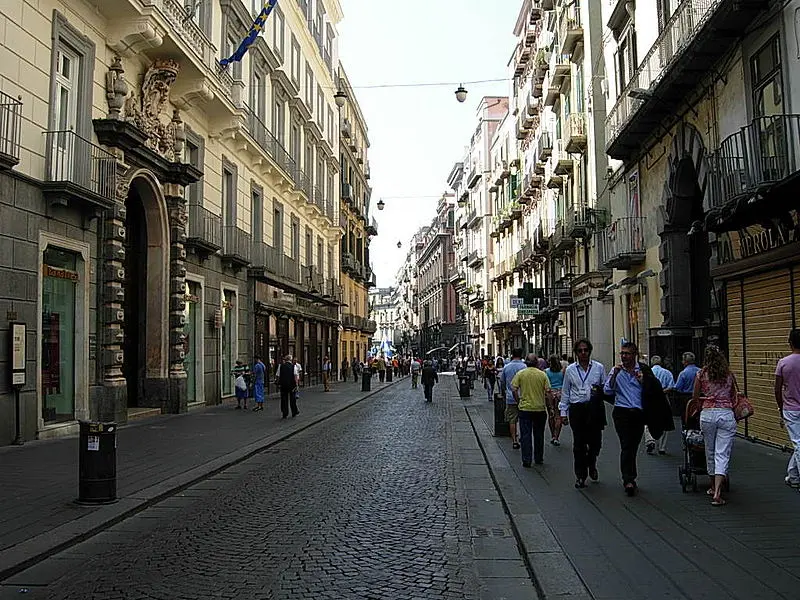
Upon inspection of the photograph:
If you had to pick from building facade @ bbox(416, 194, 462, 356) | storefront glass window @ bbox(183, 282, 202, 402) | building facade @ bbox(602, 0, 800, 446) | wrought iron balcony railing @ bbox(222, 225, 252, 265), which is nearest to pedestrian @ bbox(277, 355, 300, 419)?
storefront glass window @ bbox(183, 282, 202, 402)

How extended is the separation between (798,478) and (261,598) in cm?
648

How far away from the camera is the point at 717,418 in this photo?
8.66m

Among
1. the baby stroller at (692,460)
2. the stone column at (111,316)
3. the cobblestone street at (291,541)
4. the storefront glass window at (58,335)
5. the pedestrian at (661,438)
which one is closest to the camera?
the cobblestone street at (291,541)

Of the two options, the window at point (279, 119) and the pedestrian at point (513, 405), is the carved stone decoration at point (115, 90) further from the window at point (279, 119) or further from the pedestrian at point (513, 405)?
the window at point (279, 119)

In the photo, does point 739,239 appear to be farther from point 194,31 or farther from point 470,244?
point 470,244

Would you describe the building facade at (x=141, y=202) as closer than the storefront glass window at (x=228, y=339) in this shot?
Yes

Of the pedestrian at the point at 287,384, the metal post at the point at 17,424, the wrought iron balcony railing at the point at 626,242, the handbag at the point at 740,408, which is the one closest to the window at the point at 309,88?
the wrought iron balcony railing at the point at 626,242

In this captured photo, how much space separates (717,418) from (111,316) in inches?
508

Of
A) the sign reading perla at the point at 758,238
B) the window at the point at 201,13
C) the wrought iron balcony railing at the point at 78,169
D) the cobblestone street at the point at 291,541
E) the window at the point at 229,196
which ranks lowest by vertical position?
the cobblestone street at the point at 291,541

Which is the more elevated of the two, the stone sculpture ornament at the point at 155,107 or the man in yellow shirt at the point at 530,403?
the stone sculpture ornament at the point at 155,107

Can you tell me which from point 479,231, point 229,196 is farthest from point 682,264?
point 479,231

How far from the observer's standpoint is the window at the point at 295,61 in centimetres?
3675

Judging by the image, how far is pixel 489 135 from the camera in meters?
71.6

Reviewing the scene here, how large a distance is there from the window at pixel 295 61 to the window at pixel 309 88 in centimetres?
244
